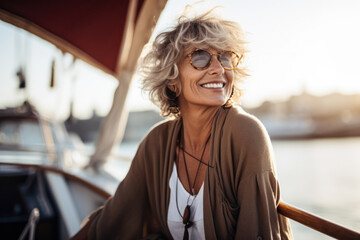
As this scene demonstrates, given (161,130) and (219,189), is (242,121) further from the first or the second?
(161,130)

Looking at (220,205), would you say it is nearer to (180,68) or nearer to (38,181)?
(180,68)

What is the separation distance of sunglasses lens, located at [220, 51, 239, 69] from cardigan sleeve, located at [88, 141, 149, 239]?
0.71 metres

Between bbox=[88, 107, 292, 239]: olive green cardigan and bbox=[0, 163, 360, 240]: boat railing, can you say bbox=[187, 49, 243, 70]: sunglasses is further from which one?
bbox=[0, 163, 360, 240]: boat railing

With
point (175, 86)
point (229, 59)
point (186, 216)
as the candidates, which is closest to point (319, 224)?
point (186, 216)

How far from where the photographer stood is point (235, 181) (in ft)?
3.81

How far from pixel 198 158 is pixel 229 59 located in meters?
0.56

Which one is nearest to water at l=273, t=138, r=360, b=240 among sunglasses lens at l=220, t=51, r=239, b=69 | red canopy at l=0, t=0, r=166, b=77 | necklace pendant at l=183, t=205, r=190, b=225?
red canopy at l=0, t=0, r=166, b=77

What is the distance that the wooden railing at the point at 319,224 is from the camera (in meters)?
0.86

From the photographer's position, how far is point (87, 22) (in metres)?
3.11

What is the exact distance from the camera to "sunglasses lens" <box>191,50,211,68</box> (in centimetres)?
130

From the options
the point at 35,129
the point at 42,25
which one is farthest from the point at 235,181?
the point at 35,129

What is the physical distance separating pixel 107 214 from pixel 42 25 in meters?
2.48

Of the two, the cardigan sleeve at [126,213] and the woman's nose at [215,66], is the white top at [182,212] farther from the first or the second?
the woman's nose at [215,66]

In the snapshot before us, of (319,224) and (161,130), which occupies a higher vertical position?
(161,130)
